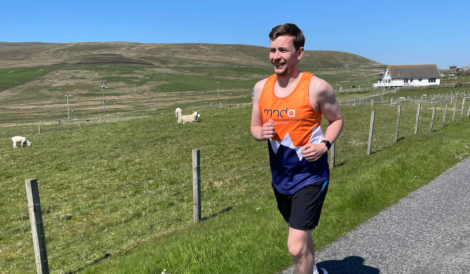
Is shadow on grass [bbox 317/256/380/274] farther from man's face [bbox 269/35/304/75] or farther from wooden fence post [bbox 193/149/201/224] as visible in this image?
wooden fence post [bbox 193/149/201/224]

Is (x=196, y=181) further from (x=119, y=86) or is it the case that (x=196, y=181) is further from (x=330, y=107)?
(x=119, y=86)

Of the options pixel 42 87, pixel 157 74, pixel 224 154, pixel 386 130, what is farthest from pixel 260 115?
pixel 157 74

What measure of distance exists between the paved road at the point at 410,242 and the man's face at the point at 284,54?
2749 millimetres

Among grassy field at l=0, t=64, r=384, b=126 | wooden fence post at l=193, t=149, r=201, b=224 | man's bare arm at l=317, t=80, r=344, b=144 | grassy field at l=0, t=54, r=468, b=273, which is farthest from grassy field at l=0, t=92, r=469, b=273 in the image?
grassy field at l=0, t=64, r=384, b=126

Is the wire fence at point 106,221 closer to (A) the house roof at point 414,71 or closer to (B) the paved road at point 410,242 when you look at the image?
(B) the paved road at point 410,242

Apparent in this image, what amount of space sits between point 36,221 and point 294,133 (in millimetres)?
4479

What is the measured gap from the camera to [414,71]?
101m

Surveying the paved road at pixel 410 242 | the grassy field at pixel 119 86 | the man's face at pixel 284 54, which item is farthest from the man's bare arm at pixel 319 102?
the grassy field at pixel 119 86

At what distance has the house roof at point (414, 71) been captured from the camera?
98.9 m

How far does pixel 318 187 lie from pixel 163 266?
2.50 meters

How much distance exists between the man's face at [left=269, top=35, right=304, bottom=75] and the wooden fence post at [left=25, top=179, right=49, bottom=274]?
Result: 417 cm

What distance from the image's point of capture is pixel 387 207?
6754 millimetres

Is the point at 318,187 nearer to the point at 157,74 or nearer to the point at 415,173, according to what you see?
the point at 415,173

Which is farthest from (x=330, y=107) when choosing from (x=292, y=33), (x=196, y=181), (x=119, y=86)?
(x=119, y=86)
